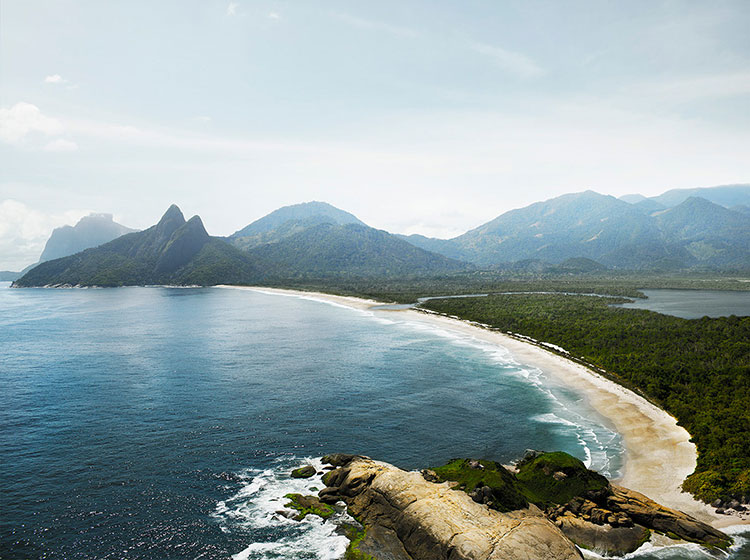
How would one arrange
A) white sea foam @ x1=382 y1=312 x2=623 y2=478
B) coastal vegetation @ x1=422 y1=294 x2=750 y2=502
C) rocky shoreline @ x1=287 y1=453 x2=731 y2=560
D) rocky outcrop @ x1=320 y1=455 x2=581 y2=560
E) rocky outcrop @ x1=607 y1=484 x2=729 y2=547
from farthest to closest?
white sea foam @ x1=382 y1=312 x2=623 y2=478 → coastal vegetation @ x1=422 y1=294 x2=750 y2=502 → rocky outcrop @ x1=607 y1=484 x2=729 y2=547 → rocky shoreline @ x1=287 y1=453 x2=731 y2=560 → rocky outcrop @ x1=320 y1=455 x2=581 y2=560

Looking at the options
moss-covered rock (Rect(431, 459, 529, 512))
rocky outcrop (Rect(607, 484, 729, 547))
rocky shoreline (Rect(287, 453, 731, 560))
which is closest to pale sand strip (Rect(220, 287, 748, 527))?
rocky outcrop (Rect(607, 484, 729, 547))

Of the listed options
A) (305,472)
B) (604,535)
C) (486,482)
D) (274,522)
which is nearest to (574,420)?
(604,535)

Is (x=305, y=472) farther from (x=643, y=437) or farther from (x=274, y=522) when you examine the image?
(x=643, y=437)

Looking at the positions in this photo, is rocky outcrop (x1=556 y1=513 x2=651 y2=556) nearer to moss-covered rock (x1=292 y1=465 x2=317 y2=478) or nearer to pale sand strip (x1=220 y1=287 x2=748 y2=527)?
pale sand strip (x1=220 y1=287 x2=748 y2=527)


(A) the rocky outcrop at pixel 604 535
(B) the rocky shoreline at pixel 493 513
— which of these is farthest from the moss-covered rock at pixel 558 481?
(A) the rocky outcrop at pixel 604 535

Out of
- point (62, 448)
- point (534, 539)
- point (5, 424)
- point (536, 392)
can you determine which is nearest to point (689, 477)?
point (534, 539)

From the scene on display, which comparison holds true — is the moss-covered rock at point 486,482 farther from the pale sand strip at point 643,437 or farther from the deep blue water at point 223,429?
the pale sand strip at point 643,437
